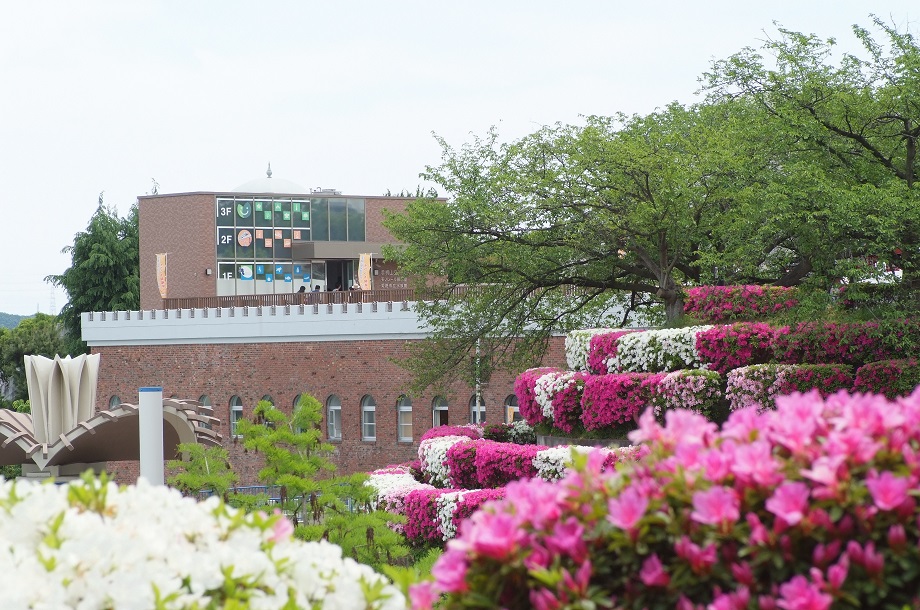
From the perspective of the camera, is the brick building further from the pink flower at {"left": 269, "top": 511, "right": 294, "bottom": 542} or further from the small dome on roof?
the pink flower at {"left": 269, "top": 511, "right": 294, "bottom": 542}

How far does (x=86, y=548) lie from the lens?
3350 millimetres

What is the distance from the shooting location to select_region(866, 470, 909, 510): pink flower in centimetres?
291

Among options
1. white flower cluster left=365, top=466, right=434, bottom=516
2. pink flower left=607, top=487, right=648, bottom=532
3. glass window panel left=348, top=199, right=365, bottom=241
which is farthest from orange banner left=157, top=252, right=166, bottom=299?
pink flower left=607, top=487, right=648, bottom=532

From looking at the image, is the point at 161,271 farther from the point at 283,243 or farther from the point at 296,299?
the point at 296,299

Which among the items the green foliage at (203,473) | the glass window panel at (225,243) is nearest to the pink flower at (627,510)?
the green foliage at (203,473)

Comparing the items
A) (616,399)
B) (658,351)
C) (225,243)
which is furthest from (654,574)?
(225,243)

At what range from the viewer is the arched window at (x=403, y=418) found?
120ft

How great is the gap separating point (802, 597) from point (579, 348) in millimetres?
15630

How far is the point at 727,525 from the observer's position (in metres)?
3.01

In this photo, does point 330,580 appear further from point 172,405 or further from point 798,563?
point 172,405

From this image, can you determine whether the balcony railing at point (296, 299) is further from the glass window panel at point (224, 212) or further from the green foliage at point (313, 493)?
the green foliage at point (313, 493)

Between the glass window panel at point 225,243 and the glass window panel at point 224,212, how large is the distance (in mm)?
245

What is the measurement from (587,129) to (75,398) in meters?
10.5

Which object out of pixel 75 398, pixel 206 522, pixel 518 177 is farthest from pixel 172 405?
pixel 206 522
